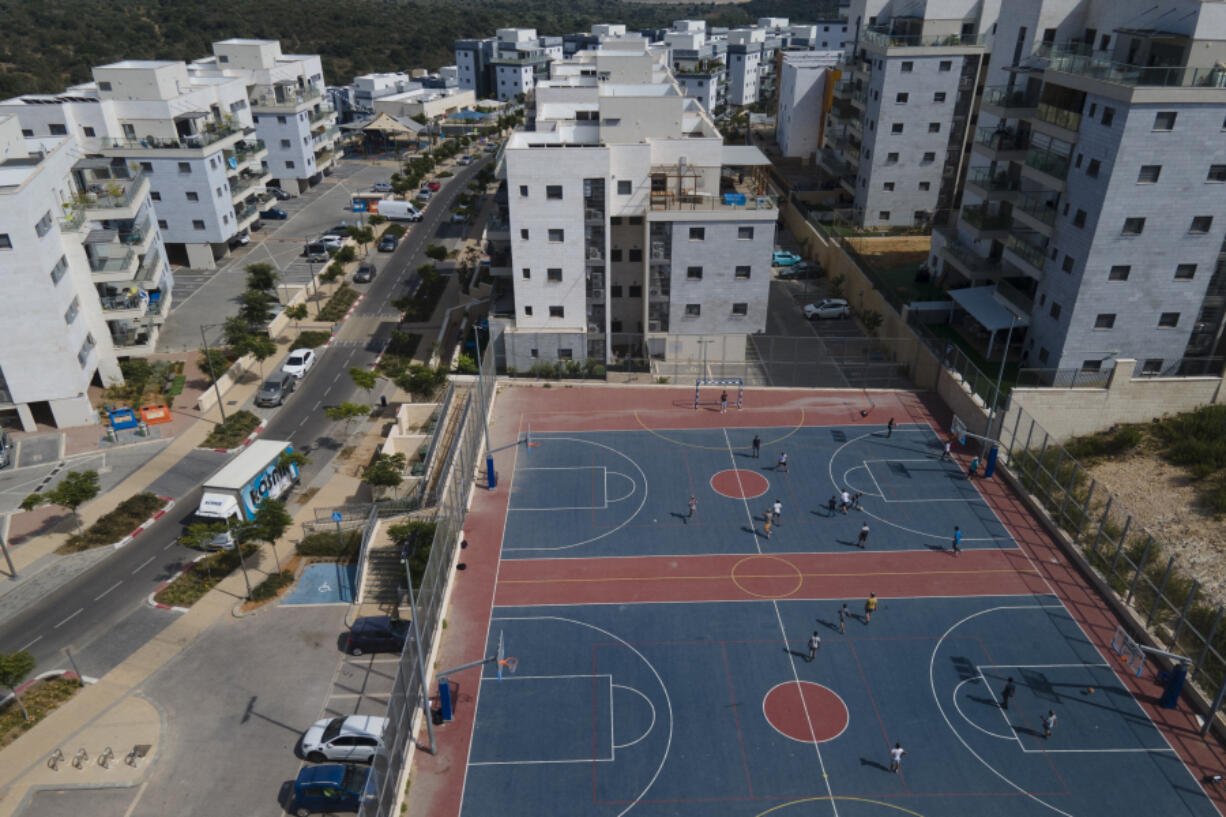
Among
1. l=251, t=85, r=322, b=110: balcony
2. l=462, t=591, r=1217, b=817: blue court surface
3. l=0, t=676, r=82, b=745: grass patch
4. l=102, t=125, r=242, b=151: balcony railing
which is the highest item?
l=251, t=85, r=322, b=110: balcony

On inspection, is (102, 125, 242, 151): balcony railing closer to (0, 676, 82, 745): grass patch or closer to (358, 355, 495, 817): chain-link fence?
(358, 355, 495, 817): chain-link fence

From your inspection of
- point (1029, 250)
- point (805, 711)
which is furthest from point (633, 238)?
point (805, 711)

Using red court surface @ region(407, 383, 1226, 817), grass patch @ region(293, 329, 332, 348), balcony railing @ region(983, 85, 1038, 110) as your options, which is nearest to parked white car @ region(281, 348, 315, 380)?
grass patch @ region(293, 329, 332, 348)

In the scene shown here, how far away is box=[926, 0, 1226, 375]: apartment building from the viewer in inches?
1608

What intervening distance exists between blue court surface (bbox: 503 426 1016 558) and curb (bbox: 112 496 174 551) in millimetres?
20186

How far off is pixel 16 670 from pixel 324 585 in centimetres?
1251

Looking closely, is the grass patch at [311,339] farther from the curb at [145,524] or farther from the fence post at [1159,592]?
the fence post at [1159,592]

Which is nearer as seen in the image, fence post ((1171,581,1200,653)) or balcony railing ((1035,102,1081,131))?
fence post ((1171,581,1200,653))

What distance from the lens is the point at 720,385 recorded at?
53.1 meters

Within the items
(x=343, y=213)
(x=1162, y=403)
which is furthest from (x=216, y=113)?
(x=1162, y=403)

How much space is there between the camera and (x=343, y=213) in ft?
314

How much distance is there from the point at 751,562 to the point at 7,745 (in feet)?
105

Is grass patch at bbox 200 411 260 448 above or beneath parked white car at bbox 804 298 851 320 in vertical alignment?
beneath

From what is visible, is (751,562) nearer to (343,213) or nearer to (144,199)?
(144,199)
